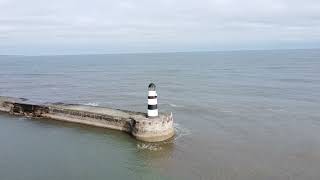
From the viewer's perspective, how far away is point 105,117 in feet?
72.3

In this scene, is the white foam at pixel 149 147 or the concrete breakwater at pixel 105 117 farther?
the concrete breakwater at pixel 105 117

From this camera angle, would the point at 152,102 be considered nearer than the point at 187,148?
No

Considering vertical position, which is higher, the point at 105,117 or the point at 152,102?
the point at 152,102

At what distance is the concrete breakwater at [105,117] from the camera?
1958 centimetres

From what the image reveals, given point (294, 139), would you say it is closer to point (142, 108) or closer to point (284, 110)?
point (284, 110)

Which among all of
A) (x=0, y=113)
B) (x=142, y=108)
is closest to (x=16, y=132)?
(x=0, y=113)

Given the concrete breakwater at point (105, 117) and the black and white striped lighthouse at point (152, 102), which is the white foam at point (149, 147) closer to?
the concrete breakwater at point (105, 117)

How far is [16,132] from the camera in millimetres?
21922

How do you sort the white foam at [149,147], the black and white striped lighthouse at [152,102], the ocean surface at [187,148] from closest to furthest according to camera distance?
1. the ocean surface at [187,148]
2. the white foam at [149,147]
3. the black and white striped lighthouse at [152,102]

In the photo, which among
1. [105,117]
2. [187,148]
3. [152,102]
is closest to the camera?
[187,148]

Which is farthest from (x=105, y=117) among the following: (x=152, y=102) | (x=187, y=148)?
(x=187, y=148)

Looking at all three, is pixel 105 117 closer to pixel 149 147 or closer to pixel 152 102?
pixel 152 102

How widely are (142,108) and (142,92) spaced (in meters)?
10.7

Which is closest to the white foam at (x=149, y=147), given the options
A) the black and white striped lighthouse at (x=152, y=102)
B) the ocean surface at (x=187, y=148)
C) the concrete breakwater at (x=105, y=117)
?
the ocean surface at (x=187, y=148)
